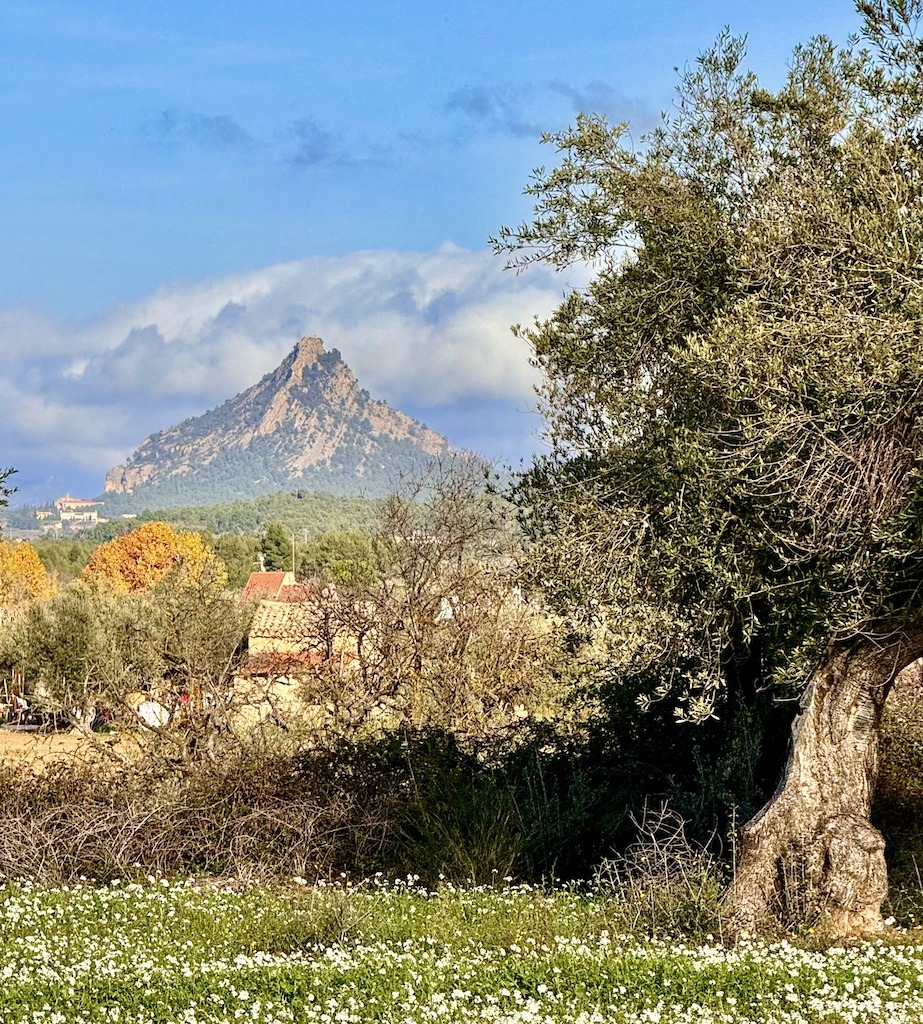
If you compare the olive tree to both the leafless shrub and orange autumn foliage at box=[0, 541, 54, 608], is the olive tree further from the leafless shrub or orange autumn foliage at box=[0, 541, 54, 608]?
orange autumn foliage at box=[0, 541, 54, 608]

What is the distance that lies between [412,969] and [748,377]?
5137mm

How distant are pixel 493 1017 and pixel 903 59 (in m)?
8.69

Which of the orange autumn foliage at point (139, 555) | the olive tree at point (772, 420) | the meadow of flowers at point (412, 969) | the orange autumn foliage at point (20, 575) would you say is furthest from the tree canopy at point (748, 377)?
the orange autumn foliage at point (139, 555)

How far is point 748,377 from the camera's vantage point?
9.19 m

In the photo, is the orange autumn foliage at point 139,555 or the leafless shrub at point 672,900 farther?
the orange autumn foliage at point 139,555

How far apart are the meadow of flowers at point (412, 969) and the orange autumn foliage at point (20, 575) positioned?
73328 mm

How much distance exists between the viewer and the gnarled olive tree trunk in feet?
32.5

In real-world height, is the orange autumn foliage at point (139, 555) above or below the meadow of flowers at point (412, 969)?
above

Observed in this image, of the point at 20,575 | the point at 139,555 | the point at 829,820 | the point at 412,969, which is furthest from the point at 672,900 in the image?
the point at 139,555

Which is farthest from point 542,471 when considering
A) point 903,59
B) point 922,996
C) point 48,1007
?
point 48,1007

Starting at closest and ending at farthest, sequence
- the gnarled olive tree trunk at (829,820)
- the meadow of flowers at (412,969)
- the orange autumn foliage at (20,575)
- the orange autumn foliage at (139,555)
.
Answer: the meadow of flowers at (412,969)
the gnarled olive tree trunk at (829,820)
the orange autumn foliage at (20,575)
the orange autumn foliage at (139,555)

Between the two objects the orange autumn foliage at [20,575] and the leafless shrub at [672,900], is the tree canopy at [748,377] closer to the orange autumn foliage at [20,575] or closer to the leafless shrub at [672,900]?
the leafless shrub at [672,900]

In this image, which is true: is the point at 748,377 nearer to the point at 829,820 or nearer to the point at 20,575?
the point at 829,820

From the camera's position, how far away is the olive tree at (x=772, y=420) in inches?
356
